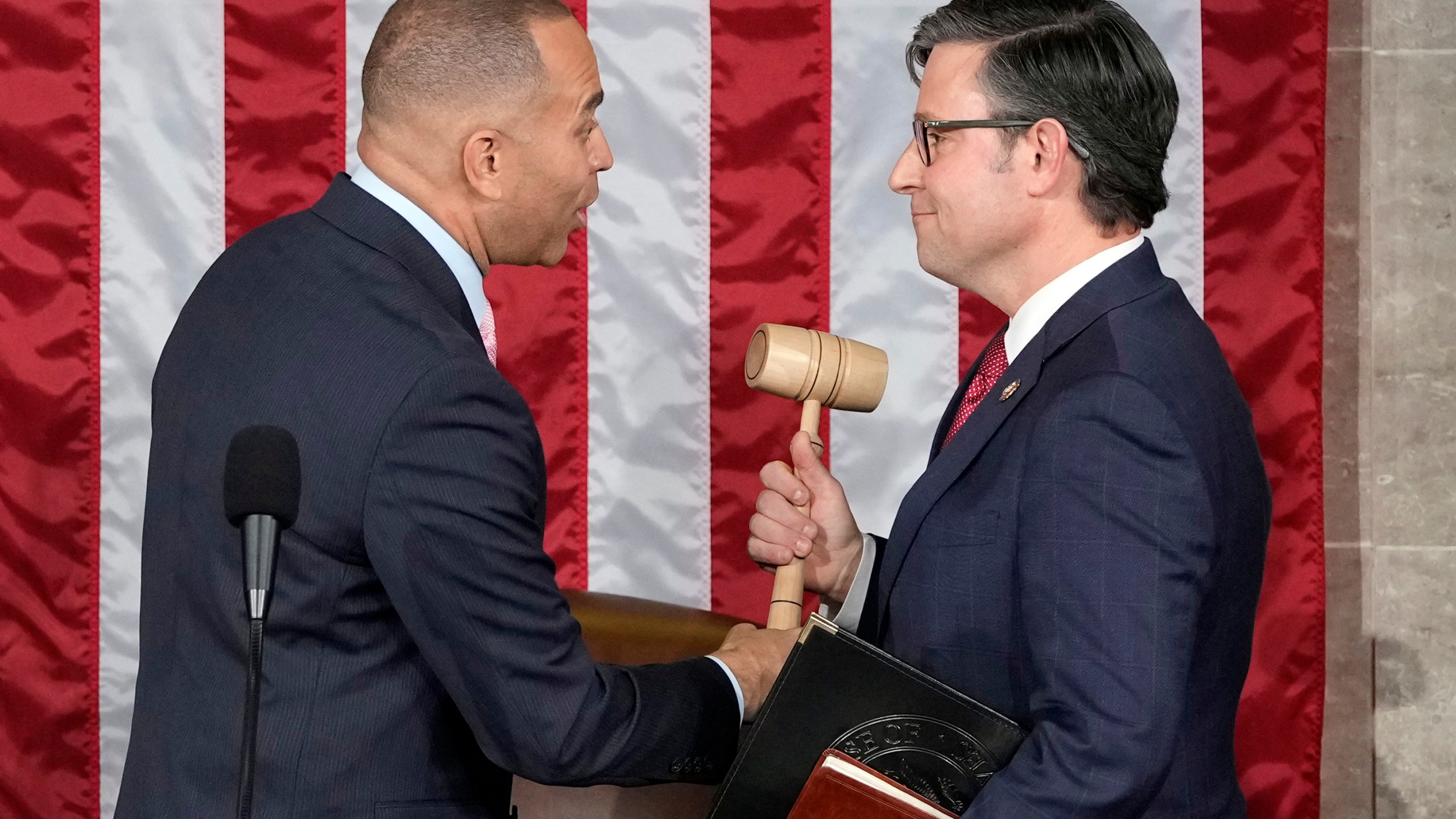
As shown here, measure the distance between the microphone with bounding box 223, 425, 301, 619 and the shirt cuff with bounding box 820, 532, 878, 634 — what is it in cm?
85

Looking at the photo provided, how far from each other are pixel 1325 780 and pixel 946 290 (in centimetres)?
127

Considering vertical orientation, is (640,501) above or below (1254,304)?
below

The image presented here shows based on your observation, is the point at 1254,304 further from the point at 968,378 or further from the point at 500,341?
the point at 500,341

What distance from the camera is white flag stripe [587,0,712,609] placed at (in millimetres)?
2619

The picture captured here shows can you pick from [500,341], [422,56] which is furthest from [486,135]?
[500,341]

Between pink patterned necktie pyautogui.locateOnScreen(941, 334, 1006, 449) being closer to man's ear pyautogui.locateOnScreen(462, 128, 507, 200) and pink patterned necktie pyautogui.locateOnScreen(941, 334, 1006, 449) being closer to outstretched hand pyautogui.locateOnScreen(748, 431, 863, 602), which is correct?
outstretched hand pyautogui.locateOnScreen(748, 431, 863, 602)

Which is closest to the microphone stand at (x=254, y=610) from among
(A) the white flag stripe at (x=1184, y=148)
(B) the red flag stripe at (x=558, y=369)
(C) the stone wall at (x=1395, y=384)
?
(B) the red flag stripe at (x=558, y=369)

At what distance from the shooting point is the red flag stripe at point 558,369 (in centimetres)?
261

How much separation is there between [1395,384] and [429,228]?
2031 millimetres

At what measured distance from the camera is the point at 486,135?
1.49 m

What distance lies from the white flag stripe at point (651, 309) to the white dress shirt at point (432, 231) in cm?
110

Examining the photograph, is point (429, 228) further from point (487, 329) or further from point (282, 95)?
point (282, 95)

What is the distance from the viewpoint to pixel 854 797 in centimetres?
130

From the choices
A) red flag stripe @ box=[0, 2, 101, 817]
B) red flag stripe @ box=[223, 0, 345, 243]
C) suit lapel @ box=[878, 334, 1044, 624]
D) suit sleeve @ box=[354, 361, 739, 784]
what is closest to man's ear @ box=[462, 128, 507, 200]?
suit sleeve @ box=[354, 361, 739, 784]
